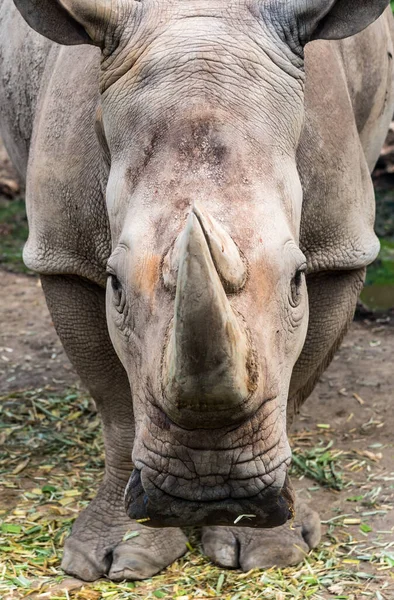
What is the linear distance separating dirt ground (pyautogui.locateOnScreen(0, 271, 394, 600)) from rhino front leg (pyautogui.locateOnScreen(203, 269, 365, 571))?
22cm

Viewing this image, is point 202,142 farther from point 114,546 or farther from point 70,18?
point 114,546

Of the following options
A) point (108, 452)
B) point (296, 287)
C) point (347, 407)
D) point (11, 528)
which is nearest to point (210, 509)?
point (296, 287)

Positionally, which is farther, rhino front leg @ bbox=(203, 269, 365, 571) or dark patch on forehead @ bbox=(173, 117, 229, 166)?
rhino front leg @ bbox=(203, 269, 365, 571)

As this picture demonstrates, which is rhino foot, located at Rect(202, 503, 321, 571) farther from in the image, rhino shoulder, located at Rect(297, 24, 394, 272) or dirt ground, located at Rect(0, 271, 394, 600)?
rhino shoulder, located at Rect(297, 24, 394, 272)

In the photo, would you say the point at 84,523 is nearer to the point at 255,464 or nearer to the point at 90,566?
the point at 90,566

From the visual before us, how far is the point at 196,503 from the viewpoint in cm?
340

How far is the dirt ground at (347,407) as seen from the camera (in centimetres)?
494

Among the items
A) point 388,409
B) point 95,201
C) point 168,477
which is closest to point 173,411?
point 168,477

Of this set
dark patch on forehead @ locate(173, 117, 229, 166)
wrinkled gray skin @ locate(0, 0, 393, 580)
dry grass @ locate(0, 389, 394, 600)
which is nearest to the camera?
wrinkled gray skin @ locate(0, 0, 393, 580)

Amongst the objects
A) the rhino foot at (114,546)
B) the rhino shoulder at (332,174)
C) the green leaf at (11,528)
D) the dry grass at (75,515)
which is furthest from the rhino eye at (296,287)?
the green leaf at (11,528)

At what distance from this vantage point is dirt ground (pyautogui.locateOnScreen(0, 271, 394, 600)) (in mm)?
4941

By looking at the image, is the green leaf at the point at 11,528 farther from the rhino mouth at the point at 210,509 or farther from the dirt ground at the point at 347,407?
the rhino mouth at the point at 210,509

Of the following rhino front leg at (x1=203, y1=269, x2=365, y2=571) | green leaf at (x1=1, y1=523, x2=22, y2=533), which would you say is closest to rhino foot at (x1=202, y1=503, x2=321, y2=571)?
rhino front leg at (x1=203, y1=269, x2=365, y2=571)

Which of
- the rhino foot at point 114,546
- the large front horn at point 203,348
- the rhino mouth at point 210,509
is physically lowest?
the rhino foot at point 114,546
